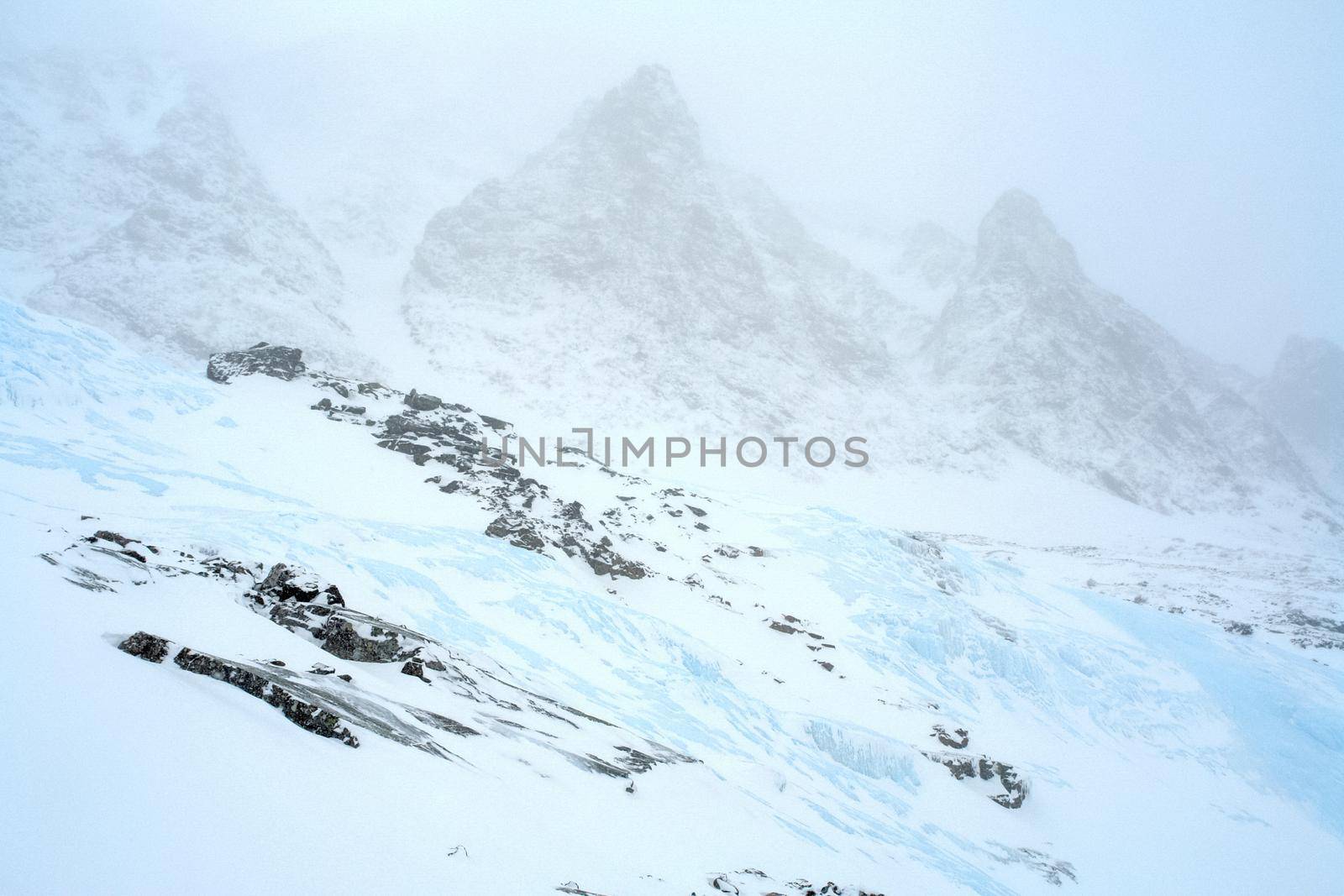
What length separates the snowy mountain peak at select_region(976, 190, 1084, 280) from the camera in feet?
383

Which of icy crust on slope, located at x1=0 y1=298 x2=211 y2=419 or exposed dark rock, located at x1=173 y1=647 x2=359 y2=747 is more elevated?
exposed dark rock, located at x1=173 y1=647 x2=359 y2=747

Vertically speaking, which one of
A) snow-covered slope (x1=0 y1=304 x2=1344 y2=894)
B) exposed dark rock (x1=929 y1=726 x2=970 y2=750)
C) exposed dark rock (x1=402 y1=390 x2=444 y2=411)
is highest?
exposed dark rock (x1=402 y1=390 x2=444 y2=411)

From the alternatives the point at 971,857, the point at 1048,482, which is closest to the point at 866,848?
the point at 971,857

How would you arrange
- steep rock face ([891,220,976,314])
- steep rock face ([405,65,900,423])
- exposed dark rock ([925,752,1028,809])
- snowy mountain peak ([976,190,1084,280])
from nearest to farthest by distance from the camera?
1. exposed dark rock ([925,752,1028,809])
2. steep rock face ([405,65,900,423])
3. snowy mountain peak ([976,190,1084,280])
4. steep rock face ([891,220,976,314])

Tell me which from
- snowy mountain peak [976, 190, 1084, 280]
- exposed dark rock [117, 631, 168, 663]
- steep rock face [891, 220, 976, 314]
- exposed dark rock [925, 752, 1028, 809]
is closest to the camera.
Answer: exposed dark rock [117, 631, 168, 663]

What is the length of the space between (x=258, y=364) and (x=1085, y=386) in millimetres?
115002

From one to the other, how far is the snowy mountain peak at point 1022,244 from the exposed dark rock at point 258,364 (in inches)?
4715

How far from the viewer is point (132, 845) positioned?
2.85 metres

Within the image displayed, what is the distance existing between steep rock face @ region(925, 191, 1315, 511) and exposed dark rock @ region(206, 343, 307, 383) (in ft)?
301

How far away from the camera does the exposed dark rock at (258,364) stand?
31.3m

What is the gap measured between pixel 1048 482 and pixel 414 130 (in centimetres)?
13814

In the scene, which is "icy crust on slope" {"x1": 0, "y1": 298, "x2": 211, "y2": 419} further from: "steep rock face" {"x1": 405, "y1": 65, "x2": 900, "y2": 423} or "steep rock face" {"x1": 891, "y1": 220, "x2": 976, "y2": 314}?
"steep rock face" {"x1": 891, "y1": 220, "x2": 976, "y2": 314}

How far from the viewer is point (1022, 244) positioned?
393 feet

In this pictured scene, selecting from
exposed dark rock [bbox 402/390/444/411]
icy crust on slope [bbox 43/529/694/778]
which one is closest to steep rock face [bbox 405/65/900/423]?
exposed dark rock [bbox 402/390/444/411]
